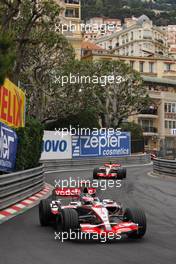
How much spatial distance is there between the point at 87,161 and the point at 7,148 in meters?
23.8

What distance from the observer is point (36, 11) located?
2628 cm

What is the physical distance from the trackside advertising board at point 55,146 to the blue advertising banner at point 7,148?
1869cm

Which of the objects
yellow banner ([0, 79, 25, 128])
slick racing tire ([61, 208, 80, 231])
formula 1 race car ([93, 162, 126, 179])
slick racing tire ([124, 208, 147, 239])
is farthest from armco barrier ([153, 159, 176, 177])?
slick racing tire ([61, 208, 80, 231])

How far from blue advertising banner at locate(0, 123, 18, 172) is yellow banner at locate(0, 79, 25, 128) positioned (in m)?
1.19

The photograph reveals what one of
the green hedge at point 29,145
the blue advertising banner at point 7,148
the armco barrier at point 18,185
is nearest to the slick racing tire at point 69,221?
the armco barrier at point 18,185

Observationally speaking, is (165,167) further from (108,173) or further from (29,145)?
(29,145)

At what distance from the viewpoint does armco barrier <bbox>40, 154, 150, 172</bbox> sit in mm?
34312

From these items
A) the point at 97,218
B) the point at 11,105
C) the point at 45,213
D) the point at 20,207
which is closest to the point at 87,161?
the point at 11,105

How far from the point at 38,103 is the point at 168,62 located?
61.8m

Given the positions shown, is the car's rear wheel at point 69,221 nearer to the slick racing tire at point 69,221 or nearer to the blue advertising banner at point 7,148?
the slick racing tire at point 69,221

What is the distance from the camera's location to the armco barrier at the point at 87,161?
3431 cm

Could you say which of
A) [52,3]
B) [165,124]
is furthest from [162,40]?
[52,3]

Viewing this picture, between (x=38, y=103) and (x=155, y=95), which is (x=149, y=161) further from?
(x=155, y=95)

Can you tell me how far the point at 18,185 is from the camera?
14.7 meters
